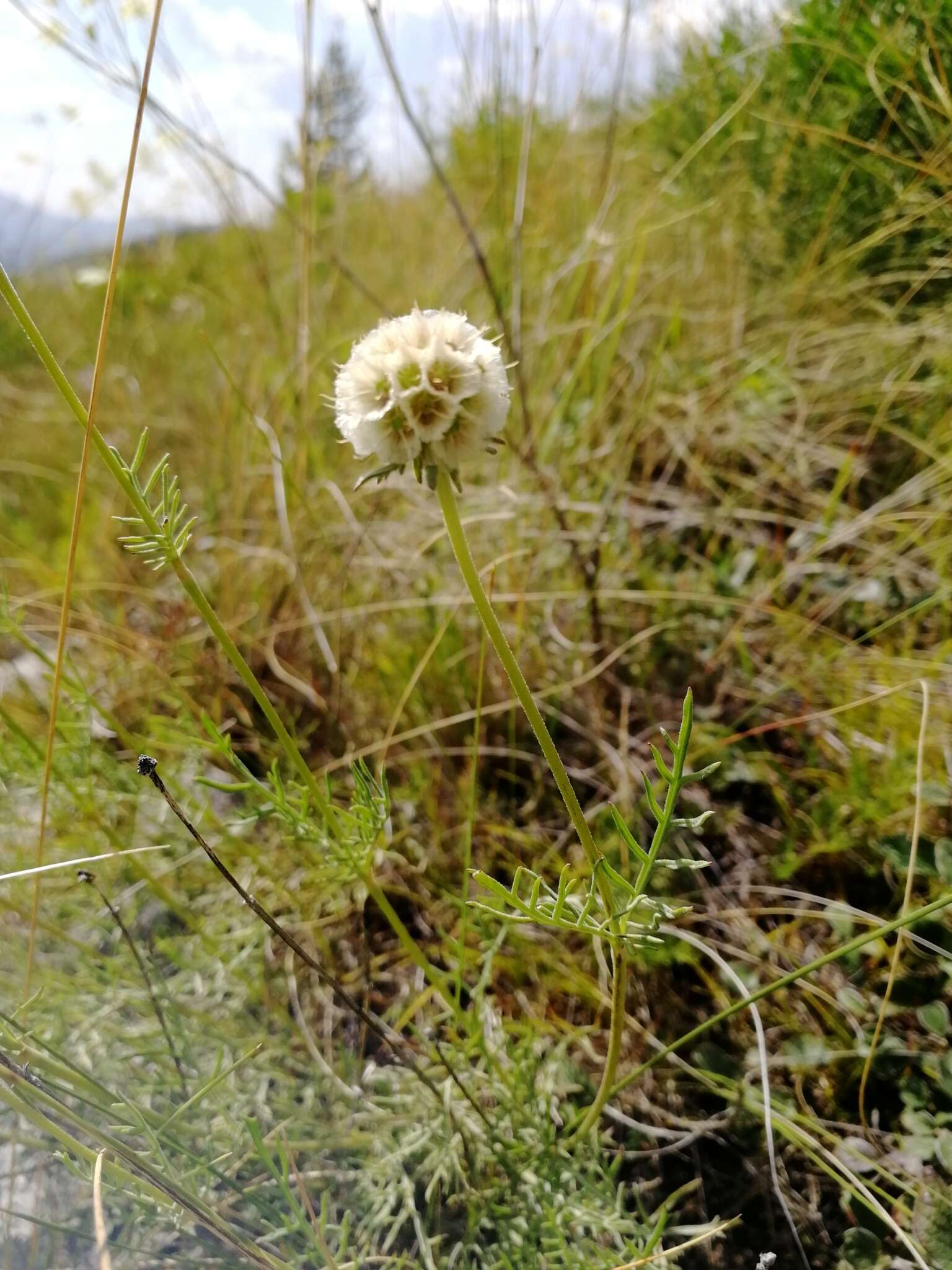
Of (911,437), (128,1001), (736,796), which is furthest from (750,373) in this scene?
(128,1001)

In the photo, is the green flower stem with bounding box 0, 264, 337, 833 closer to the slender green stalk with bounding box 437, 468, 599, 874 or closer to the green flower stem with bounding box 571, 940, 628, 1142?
the slender green stalk with bounding box 437, 468, 599, 874

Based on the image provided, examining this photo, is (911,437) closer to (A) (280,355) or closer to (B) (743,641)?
(B) (743,641)

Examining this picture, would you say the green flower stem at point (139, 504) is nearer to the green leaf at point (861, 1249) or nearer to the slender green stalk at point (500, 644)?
the slender green stalk at point (500, 644)

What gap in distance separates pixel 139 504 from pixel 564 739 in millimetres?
960

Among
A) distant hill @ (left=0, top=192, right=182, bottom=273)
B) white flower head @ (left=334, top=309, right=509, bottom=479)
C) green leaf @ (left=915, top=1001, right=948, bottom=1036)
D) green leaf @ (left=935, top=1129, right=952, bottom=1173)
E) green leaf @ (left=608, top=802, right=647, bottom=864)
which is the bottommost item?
green leaf @ (left=935, top=1129, right=952, bottom=1173)

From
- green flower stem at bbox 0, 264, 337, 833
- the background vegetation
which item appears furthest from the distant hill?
green flower stem at bbox 0, 264, 337, 833

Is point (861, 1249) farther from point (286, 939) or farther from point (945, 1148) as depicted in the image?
point (286, 939)

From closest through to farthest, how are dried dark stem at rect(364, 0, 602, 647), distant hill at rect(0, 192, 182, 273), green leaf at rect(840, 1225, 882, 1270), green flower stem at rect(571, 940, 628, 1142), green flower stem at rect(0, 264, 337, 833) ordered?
green flower stem at rect(0, 264, 337, 833) → green flower stem at rect(571, 940, 628, 1142) → green leaf at rect(840, 1225, 882, 1270) → dried dark stem at rect(364, 0, 602, 647) → distant hill at rect(0, 192, 182, 273)

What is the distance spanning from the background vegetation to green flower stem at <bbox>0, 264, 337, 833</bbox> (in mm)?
60

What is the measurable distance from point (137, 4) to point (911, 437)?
5.29 ft

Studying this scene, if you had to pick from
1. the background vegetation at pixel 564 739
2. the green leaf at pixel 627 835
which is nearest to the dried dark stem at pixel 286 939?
the background vegetation at pixel 564 739

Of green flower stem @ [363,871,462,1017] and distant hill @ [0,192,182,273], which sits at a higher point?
distant hill @ [0,192,182,273]

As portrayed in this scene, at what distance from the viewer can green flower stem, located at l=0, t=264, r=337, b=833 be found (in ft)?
1.91

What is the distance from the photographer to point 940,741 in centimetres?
115
